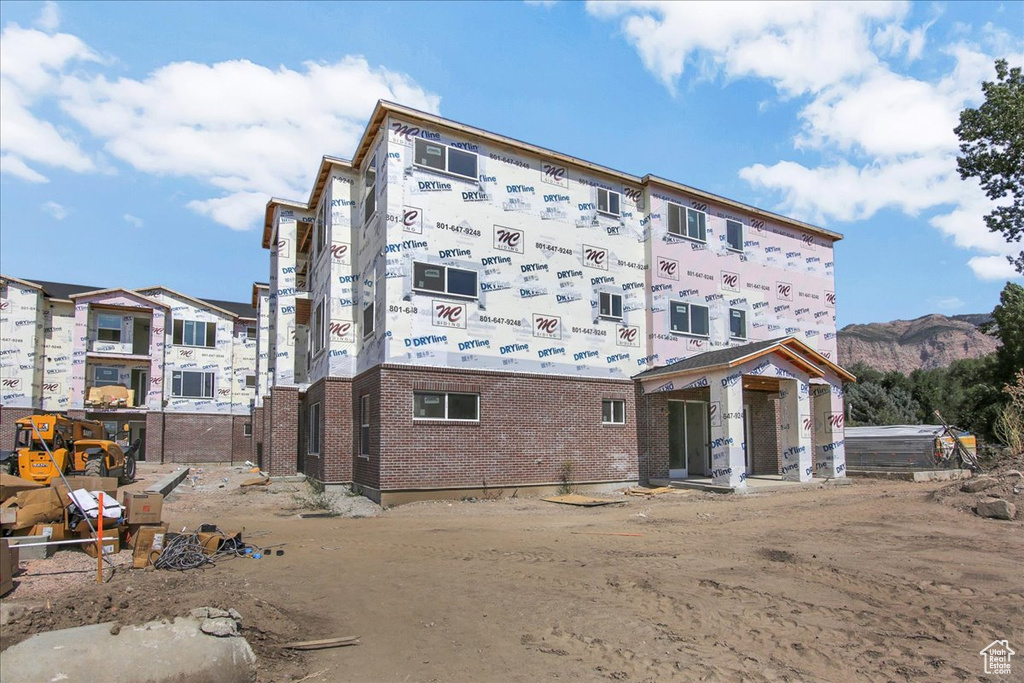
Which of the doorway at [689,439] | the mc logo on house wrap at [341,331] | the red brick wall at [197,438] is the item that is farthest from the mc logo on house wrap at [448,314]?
the red brick wall at [197,438]

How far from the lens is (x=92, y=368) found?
37.1 metres

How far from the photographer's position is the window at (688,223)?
20.6m

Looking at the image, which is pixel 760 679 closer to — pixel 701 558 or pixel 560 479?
pixel 701 558

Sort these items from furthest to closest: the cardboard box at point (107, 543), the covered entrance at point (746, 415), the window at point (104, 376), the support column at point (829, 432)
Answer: the window at point (104, 376) < the support column at point (829, 432) < the covered entrance at point (746, 415) < the cardboard box at point (107, 543)

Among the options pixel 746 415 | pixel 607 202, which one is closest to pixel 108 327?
pixel 607 202

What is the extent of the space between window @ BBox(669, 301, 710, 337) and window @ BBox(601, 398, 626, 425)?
3.03 m

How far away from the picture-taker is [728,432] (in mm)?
16672

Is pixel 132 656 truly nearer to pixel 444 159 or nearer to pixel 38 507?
pixel 38 507

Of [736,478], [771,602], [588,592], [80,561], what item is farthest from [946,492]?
[80,561]

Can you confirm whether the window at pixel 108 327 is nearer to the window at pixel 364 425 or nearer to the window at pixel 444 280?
the window at pixel 364 425

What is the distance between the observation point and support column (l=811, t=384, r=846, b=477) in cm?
1964

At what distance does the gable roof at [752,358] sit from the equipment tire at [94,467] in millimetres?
15096

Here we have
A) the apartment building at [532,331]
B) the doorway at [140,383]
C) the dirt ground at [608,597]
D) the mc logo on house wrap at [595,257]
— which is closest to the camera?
the dirt ground at [608,597]

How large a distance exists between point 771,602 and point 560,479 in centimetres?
1036
